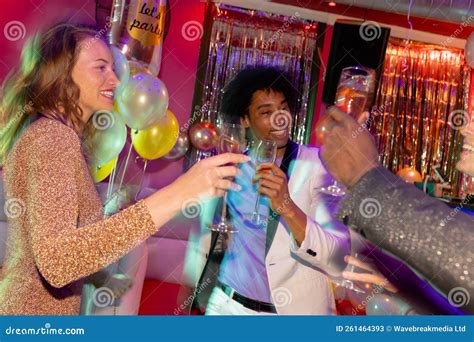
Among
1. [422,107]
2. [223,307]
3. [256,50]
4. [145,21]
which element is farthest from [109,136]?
[422,107]

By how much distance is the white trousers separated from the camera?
1.84 meters

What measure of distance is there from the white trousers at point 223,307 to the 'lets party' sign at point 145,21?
176cm

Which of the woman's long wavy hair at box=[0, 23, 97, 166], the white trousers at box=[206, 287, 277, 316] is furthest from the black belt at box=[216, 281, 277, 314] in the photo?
the woman's long wavy hair at box=[0, 23, 97, 166]

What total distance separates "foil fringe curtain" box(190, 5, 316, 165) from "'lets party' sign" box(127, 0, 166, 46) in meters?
2.83

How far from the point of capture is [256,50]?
6402 mm

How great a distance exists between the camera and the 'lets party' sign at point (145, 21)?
123 inches

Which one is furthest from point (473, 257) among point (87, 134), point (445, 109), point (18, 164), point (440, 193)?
point (445, 109)

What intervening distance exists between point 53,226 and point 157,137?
2.06 metres

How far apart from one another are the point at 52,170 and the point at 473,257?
2.78ft

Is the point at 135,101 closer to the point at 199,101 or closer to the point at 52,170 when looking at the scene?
the point at 52,170

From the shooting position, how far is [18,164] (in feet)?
3.92

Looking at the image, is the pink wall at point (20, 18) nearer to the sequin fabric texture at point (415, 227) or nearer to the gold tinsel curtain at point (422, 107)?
the gold tinsel curtain at point (422, 107)

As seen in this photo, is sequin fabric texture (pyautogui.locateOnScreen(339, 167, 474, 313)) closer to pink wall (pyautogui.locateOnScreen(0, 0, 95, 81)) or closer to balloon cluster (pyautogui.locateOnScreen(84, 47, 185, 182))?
balloon cluster (pyautogui.locateOnScreen(84, 47, 185, 182))

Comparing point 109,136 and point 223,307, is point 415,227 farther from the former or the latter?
point 109,136
